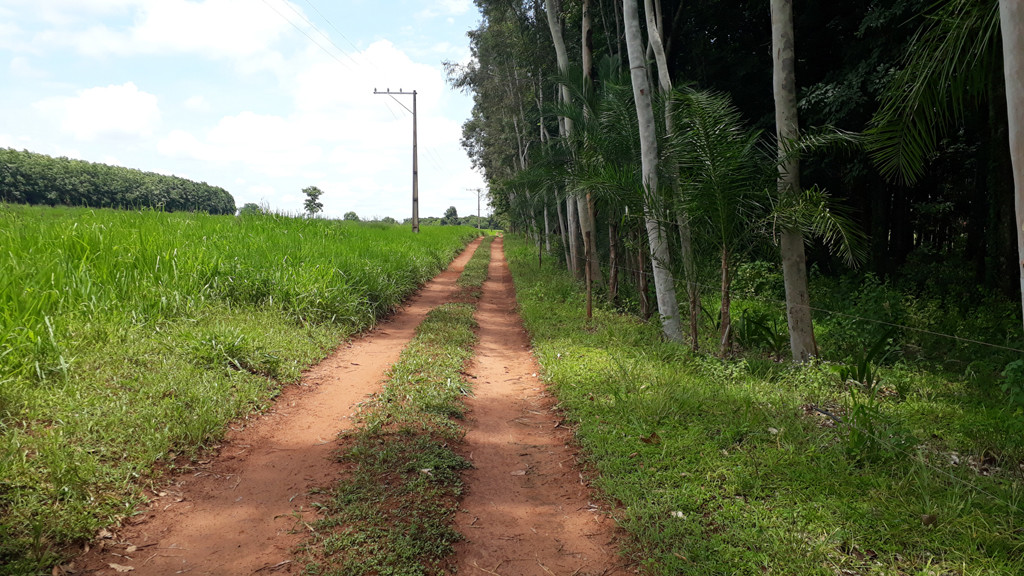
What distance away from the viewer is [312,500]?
3174 mm

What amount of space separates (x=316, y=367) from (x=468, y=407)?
2022 millimetres

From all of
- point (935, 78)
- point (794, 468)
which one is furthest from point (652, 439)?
point (935, 78)

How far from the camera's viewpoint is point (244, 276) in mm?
7031

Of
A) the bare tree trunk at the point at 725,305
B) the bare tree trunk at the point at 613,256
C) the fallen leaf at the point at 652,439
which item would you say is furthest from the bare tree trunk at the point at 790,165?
the bare tree trunk at the point at 613,256

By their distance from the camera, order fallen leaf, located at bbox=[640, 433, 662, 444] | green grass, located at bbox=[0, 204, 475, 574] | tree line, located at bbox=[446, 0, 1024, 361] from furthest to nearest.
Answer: tree line, located at bbox=[446, 0, 1024, 361] → fallen leaf, located at bbox=[640, 433, 662, 444] → green grass, located at bbox=[0, 204, 475, 574]

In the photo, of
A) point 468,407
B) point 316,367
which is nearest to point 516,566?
point 468,407

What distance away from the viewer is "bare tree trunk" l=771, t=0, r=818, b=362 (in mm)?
5367

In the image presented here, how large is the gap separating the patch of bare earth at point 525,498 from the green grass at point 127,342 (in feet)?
6.21

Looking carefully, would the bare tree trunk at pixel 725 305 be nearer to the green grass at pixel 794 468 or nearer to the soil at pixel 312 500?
the green grass at pixel 794 468

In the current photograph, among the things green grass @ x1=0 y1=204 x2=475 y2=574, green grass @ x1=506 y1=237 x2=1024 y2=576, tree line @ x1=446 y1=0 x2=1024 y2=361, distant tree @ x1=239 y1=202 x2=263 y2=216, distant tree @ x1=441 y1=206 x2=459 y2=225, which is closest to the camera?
green grass @ x1=506 y1=237 x2=1024 y2=576

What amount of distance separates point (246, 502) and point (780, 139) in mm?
5528

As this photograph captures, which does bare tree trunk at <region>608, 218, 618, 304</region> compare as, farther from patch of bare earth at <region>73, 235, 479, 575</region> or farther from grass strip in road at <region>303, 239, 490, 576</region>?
patch of bare earth at <region>73, 235, 479, 575</region>

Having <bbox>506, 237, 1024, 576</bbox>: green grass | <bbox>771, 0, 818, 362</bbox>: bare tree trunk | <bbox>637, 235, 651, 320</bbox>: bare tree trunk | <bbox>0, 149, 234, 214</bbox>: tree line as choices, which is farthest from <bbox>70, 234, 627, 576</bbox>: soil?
<bbox>0, 149, 234, 214</bbox>: tree line

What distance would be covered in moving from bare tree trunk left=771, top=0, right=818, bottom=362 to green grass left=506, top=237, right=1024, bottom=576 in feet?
1.39
